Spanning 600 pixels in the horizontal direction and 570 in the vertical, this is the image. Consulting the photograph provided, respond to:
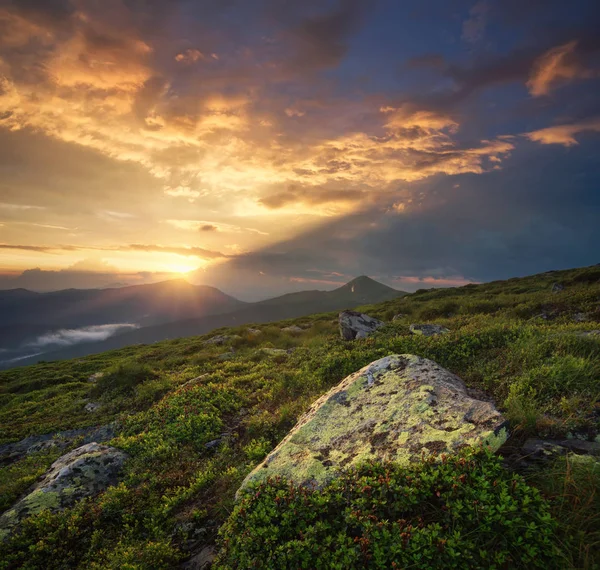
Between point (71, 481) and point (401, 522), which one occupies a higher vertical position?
point (401, 522)

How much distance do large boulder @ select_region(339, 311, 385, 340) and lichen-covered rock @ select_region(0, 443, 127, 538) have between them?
48.5 feet

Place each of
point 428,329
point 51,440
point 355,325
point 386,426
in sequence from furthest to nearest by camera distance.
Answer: point 355,325 → point 428,329 → point 51,440 → point 386,426

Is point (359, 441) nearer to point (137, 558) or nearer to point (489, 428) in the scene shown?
point (489, 428)

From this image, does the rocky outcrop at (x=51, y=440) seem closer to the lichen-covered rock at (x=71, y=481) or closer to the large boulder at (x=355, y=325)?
the lichen-covered rock at (x=71, y=481)

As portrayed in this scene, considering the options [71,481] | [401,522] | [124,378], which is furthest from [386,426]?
[124,378]

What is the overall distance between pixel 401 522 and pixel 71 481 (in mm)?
8828

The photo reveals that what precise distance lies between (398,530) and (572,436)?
3.99 meters

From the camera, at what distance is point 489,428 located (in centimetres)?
604

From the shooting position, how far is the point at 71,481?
352 inches

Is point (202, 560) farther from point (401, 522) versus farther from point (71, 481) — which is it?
point (71, 481)

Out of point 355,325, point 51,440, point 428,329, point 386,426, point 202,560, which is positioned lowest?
point 51,440

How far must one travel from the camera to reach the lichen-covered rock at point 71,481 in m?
8.13

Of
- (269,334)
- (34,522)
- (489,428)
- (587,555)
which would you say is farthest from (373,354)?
(269,334)

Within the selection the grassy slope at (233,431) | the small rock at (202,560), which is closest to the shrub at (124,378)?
the grassy slope at (233,431)
